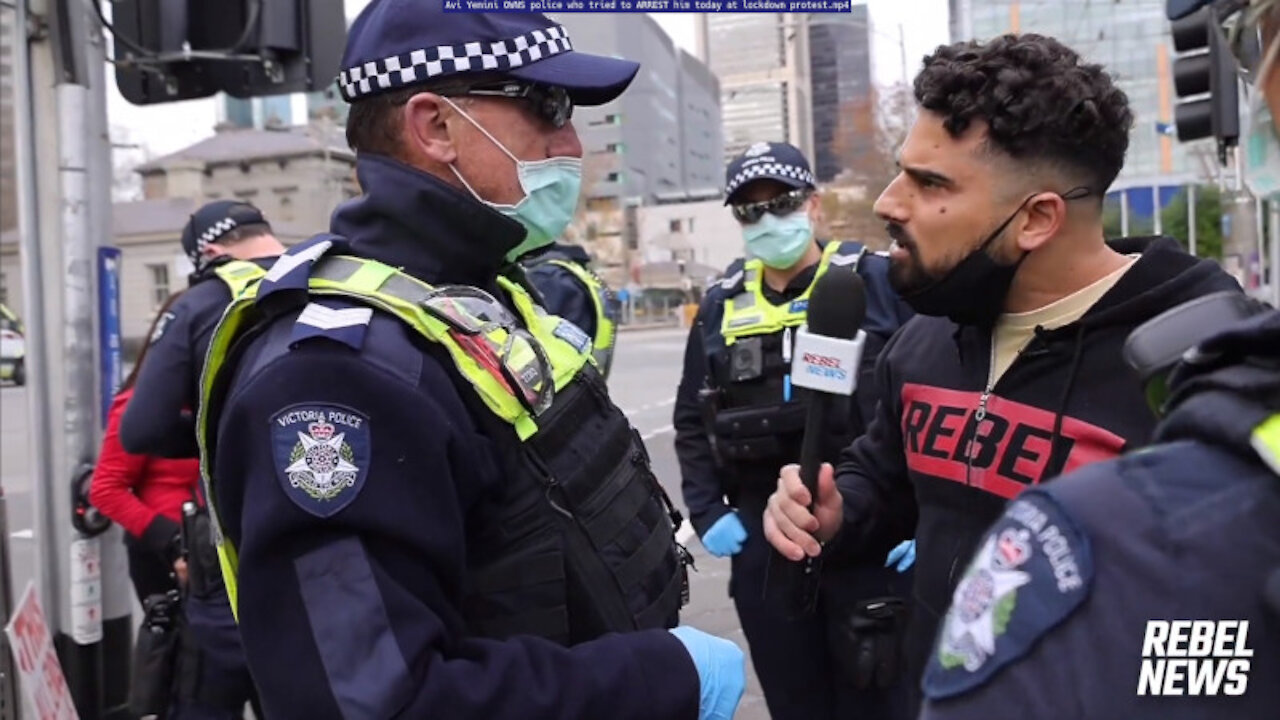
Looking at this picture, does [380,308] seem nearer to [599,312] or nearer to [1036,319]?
[1036,319]

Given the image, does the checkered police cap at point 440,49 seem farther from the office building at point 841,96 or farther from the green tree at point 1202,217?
the green tree at point 1202,217

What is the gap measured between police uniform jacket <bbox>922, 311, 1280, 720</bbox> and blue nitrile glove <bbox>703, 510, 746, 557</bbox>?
10.1 ft

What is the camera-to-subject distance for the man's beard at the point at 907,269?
222 centimetres

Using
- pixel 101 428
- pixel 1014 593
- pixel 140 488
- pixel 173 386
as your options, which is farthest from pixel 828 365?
pixel 101 428

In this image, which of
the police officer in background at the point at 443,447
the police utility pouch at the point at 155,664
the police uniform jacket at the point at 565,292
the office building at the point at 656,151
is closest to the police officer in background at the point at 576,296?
the police uniform jacket at the point at 565,292

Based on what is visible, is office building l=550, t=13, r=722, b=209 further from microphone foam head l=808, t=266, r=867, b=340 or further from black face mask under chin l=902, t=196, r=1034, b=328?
black face mask under chin l=902, t=196, r=1034, b=328

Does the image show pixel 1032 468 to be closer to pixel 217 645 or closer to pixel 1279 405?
pixel 1279 405

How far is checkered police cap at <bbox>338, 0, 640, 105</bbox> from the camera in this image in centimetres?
190

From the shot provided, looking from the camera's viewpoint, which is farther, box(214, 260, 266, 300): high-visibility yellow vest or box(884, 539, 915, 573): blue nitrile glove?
box(214, 260, 266, 300): high-visibility yellow vest

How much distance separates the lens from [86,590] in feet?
12.6

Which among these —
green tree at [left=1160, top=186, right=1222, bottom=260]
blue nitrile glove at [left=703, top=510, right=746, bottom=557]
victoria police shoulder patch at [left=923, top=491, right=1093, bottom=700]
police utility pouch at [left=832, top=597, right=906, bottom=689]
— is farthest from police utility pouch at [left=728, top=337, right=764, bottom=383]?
green tree at [left=1160, top=186, right=1222, bottom=260]

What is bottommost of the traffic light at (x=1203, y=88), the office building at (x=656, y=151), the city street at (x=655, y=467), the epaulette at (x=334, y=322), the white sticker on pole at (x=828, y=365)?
the city street at (x=655, y=467)

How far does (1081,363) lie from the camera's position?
209cm

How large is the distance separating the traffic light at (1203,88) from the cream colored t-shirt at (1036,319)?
4726 millimetres
